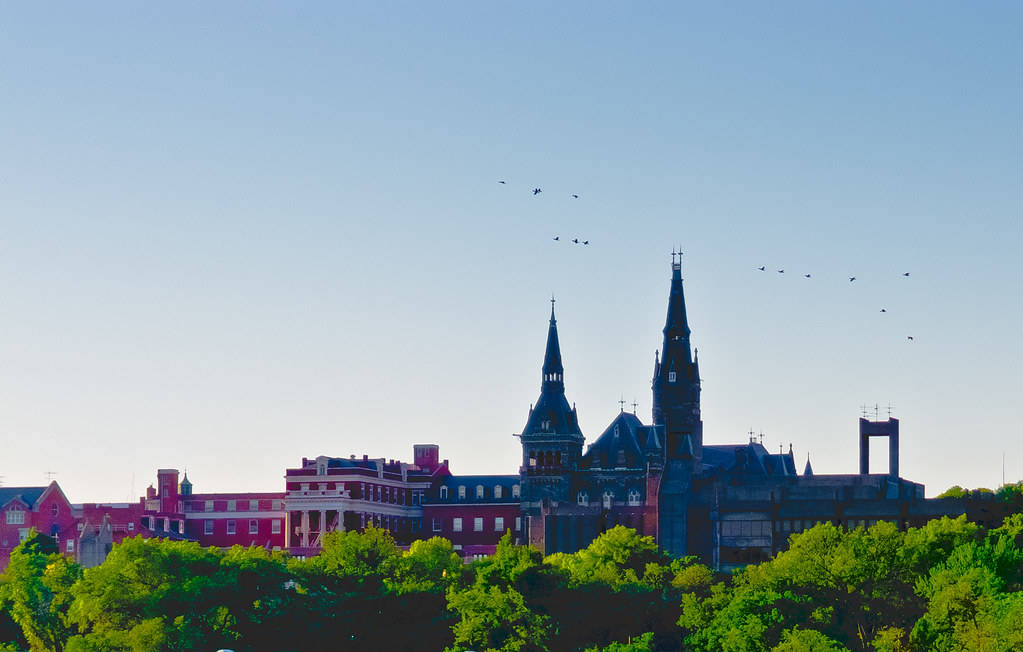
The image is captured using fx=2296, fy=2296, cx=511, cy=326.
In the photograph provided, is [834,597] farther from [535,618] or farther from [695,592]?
[535,618]

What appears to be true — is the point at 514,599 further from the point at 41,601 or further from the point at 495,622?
the point at 41,601

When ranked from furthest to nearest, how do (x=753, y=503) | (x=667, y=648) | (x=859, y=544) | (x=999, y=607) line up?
(x=753, y=503), (x=859, y=544), (x=667, y=648), (x=999, y=607)

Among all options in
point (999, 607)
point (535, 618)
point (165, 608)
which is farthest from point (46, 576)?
point (999, 607)

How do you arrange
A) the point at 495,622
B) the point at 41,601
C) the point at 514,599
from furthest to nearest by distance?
the point at 41,601 < the point at 514,599 < the point at 495,622

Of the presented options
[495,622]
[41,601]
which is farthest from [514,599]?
[41,601]

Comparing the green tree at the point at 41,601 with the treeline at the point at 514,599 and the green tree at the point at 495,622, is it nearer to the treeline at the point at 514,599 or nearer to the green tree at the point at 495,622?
the treeline at the point at 514,599

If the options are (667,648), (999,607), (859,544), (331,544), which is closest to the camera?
(999,607)

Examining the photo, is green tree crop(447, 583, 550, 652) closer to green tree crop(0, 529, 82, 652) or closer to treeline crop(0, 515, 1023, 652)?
treeline crop(0, 515, 1023, 652)

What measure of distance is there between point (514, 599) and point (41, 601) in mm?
36291

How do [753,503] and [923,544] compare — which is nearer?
[923,544]

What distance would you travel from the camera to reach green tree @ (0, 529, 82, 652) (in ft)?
542

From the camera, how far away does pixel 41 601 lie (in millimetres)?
168000

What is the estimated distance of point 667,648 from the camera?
15188 centimetres

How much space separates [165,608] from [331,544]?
2076 cm
